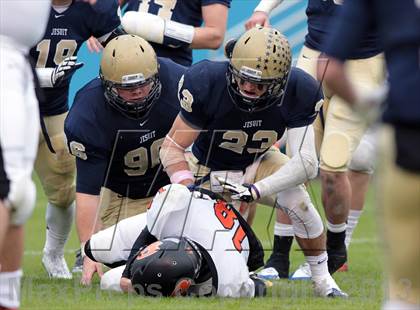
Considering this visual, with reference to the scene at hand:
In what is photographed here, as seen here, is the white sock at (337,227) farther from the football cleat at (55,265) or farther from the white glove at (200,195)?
the football cleat at (55,265)

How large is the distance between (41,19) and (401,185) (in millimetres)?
1495

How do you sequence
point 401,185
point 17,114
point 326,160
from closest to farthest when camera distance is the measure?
point 401,185
point 17,114
point 326,160

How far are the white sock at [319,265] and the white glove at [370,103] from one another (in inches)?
87.9

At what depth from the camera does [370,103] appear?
2887 mm

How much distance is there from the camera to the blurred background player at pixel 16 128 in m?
3.45

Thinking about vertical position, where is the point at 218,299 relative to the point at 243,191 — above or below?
below

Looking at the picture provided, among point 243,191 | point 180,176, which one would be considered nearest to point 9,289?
point 243,191

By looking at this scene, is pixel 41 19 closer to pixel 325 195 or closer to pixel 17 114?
pixel 17 114

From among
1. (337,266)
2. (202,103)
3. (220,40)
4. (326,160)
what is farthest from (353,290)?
(220,40)

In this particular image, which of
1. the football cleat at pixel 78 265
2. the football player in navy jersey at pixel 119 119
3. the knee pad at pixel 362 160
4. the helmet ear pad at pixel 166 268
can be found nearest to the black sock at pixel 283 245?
the knee pad at pixel 362 160

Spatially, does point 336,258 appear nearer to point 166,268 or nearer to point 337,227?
point 337,227

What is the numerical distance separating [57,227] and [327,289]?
1853 millimetres

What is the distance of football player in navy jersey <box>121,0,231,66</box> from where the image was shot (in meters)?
6.49

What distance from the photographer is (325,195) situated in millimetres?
5738
